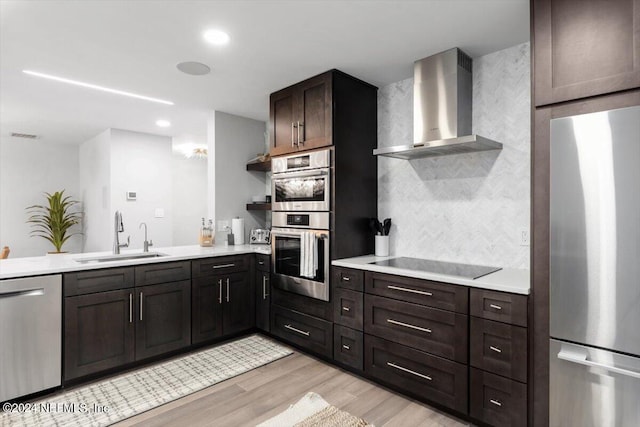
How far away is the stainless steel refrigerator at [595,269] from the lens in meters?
1.58

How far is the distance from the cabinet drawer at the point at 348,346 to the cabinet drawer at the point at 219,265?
1229 millimetres

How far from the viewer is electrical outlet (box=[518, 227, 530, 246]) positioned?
2439 mm

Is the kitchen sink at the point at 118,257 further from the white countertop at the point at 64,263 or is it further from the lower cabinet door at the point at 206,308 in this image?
the lower cabinet door at the point at 206,308

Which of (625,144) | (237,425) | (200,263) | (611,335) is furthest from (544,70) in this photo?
(200,263)

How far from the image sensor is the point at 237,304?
3537 millimetres

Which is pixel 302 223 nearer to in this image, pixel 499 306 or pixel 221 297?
pixel 221 297

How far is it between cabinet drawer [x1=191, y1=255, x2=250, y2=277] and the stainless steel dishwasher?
105 cm

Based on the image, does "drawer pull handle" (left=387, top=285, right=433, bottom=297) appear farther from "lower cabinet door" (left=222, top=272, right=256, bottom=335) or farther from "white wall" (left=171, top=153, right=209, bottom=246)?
"white wall" (left=171, top=153, right=209, bottom=246)

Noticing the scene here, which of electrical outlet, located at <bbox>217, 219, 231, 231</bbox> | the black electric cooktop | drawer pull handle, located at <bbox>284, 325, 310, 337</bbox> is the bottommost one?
drawer pull handle, located at <bbox>284, 325, 310, 337</bbox>

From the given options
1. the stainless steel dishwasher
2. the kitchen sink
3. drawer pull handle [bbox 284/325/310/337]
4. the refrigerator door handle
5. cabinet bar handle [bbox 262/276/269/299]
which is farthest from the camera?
cabinet bar handle [bbox 262/276/269/299]

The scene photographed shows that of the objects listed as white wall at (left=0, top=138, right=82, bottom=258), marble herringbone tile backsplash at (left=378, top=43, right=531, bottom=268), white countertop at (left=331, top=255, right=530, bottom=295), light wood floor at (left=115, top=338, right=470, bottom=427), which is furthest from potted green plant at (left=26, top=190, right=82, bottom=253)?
marble herringbone tile backsplash at (left=378, top=43, right=531, bottom=268)

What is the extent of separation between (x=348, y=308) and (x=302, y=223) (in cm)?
86

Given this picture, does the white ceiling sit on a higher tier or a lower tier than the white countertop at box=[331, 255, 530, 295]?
higher

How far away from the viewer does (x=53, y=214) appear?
566cm
